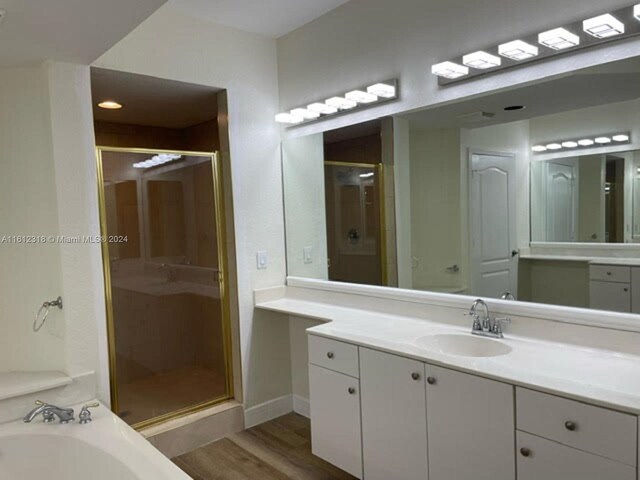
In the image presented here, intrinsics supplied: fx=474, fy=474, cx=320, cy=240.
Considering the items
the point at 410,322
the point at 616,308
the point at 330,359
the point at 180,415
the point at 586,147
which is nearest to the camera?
the point at 616,308

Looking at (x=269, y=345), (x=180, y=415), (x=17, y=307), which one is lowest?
(x=180, y=415)

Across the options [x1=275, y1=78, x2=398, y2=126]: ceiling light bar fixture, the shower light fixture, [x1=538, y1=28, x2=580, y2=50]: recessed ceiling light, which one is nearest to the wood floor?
the shower light fixture

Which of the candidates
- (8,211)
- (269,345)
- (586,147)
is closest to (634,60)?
(586,147)

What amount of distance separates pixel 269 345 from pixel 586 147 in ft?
7.51

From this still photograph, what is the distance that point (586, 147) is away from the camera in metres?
2.15

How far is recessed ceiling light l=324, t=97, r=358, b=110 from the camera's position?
2.85 meters

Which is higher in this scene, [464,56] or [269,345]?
[464,56]

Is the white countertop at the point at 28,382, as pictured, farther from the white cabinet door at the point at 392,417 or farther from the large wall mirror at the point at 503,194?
the large wall mirror at the point at 503,194

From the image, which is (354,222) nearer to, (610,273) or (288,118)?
(288,118)

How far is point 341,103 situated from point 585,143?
1.36m

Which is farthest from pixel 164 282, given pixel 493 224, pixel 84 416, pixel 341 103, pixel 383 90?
pixel 493 224

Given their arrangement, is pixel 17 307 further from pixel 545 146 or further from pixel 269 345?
pixel 545 146

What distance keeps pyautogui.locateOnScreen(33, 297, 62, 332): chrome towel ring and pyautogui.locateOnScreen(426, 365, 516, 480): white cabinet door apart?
1.86m

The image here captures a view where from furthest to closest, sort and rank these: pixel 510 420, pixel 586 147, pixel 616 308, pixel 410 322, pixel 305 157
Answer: pixel 305 157 → pixel 410 322 → pixel 586 147 → pixel 616 308 → pixel 510 420
